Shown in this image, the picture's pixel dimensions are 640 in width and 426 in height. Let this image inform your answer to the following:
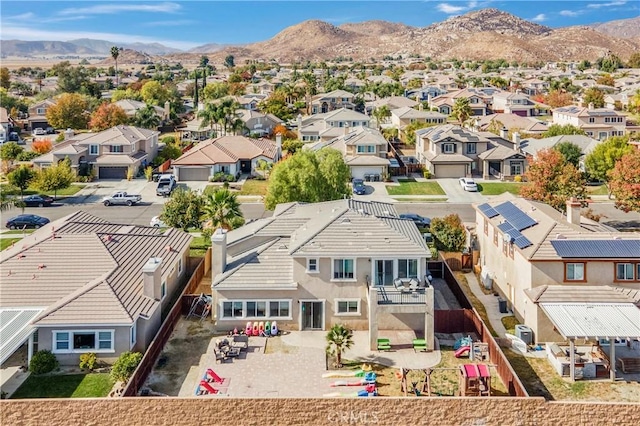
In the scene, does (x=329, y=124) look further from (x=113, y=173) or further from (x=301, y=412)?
(x=301, y=412)

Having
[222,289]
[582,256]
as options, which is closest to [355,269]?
[222,289]

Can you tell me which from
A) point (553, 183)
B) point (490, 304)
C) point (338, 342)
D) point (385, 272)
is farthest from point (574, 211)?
point (338, 342)

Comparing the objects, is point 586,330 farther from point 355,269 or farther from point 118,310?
point 118,310

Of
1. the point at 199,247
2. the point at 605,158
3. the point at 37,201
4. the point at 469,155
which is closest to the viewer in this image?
the point at 199,247

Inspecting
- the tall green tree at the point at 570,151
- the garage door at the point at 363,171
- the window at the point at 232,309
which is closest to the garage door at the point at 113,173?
the garage door at the point at 363,171

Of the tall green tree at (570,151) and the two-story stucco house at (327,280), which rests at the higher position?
the tall green tree at (570,151)

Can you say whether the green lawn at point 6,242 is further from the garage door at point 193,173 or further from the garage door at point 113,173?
the garage door at point 193,173
